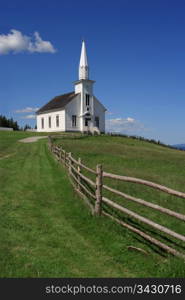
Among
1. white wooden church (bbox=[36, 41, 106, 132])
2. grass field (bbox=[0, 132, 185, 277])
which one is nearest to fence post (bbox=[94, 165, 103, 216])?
grass field (bbox=[0, 132, 185, 277])

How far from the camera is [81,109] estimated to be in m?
55.2

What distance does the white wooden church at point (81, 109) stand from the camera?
5444 cm

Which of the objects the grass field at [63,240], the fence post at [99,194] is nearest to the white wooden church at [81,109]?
the grass field at [63,240]

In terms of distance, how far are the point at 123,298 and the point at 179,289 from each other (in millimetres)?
1055

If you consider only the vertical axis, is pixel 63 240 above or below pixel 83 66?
below

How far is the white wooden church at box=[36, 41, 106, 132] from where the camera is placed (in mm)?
54438

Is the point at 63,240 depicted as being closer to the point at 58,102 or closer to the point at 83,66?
the point at 83,66

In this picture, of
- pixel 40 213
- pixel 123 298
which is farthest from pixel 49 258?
pixel 40 213

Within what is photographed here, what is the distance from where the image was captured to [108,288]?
5.41 meters

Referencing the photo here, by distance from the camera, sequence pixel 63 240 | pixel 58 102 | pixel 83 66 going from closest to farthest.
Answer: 1. pixel 63 240
2. pixel 83 66
3. pixel 58 102

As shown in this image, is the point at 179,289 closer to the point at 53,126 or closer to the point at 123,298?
the point at 123,298

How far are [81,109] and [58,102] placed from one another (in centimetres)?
607

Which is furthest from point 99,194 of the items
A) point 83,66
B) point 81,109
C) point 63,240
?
point 83,66

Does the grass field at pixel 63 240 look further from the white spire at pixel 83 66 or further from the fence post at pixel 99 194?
the white spire at pixel 83 66
